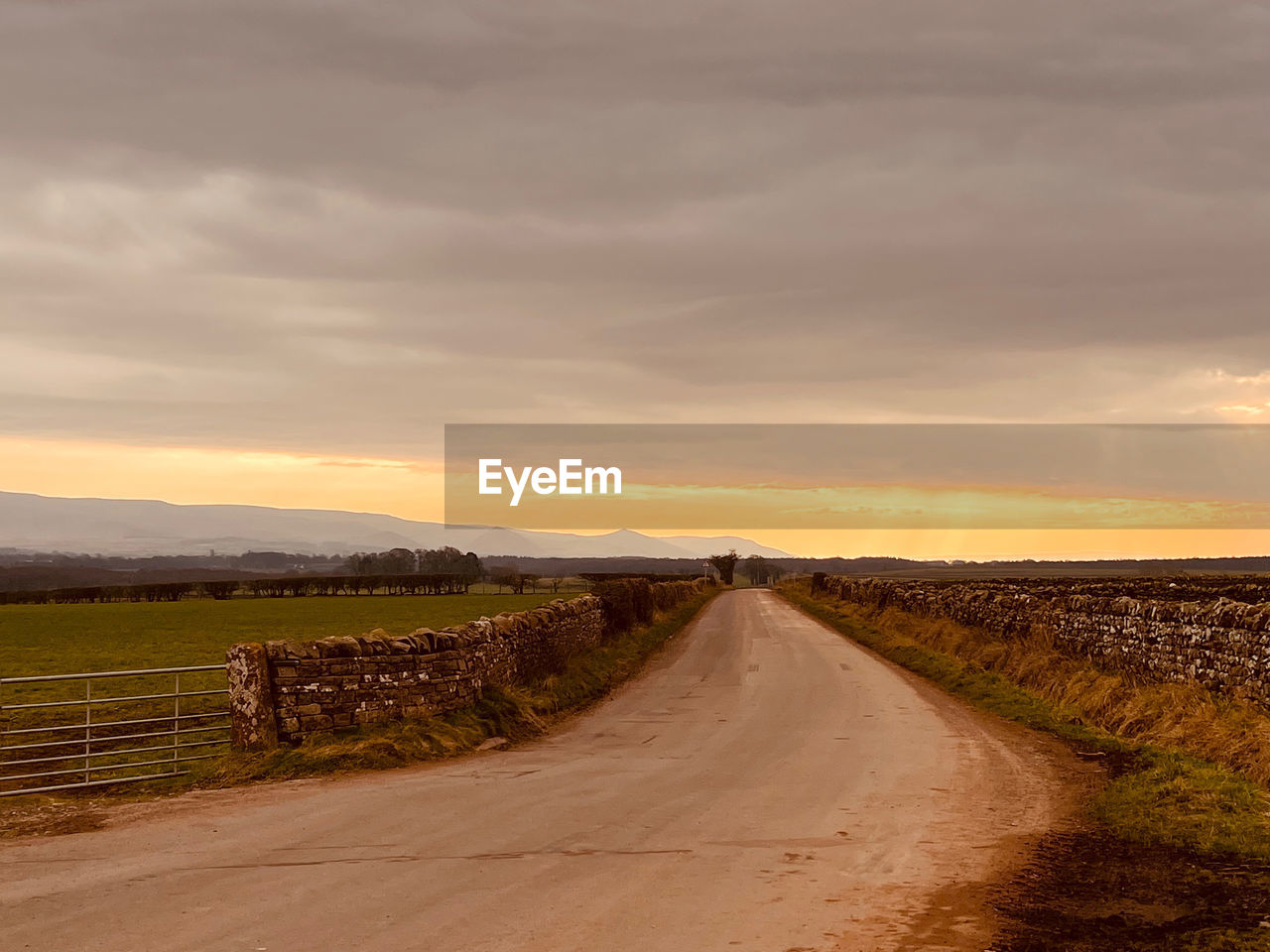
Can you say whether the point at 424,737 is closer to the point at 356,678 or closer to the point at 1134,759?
the point at 356,678

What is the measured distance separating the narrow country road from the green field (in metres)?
22.0

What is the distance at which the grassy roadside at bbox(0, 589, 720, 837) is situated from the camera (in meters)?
11.7

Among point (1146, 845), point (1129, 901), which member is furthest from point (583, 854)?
point (1146, 845)

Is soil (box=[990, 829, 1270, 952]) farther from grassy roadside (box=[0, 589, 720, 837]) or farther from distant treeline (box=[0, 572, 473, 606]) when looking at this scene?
distant treeline (box=[0, 572, 473, 606])

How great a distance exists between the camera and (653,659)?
98.5 feet

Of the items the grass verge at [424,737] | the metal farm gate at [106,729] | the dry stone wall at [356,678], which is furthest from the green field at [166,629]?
the dry stone wall at [356,678]

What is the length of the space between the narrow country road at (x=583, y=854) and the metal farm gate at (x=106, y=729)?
2.07 metres

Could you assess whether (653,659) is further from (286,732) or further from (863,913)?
(863,913)

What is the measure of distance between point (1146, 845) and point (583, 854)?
523 centimetres

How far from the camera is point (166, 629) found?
51.9 metres

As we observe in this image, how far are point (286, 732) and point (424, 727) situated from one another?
1976 millimetres

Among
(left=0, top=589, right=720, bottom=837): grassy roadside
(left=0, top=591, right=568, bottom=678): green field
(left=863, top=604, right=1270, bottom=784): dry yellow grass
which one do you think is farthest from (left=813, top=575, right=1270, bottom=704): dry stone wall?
(left=0, top=591, right=568, bottom=678): green field

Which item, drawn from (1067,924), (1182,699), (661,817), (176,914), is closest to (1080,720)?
(1182,699)

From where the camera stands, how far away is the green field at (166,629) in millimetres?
34750
